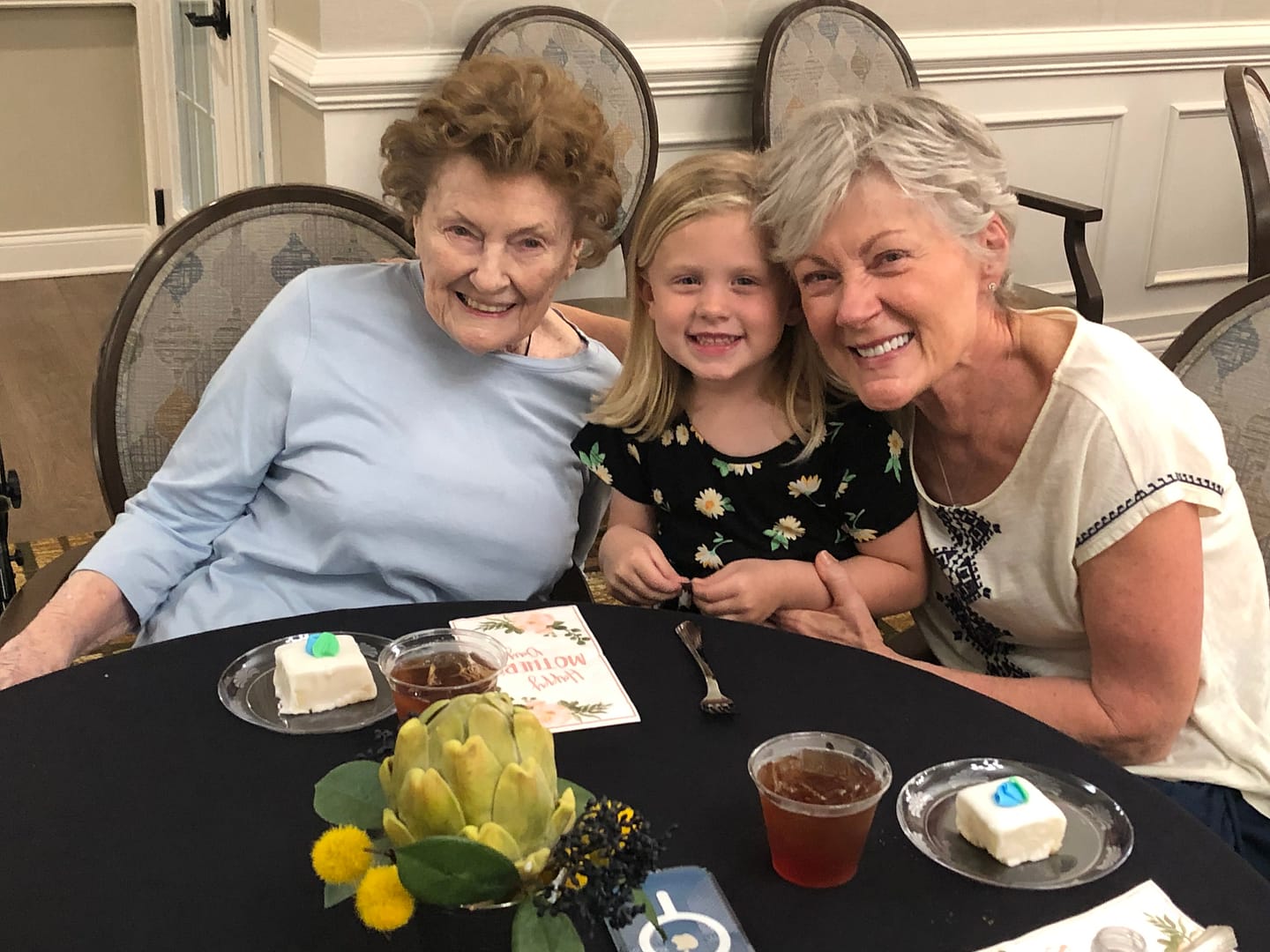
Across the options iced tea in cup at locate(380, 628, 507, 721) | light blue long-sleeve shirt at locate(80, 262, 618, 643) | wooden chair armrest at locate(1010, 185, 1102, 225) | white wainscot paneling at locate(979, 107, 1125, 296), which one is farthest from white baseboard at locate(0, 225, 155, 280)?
iced tea in cup at locate(380, 628, 507, 721)

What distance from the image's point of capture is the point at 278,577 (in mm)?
1618

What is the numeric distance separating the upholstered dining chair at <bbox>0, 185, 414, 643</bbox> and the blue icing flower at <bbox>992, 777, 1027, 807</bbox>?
1.21 metres

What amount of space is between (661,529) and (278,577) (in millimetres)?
488

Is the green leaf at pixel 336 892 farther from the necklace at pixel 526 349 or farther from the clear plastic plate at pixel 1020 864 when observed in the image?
the necklace at pixel 526 349

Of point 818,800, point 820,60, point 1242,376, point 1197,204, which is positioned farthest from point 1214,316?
point 1197,204

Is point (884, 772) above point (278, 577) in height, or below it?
above

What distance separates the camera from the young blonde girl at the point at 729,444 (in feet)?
5.11

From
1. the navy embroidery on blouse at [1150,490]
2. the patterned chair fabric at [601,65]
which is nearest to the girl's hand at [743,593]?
the navy embroidery on blouse at [1150,490]

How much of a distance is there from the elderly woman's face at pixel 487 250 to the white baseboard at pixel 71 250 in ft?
13.3

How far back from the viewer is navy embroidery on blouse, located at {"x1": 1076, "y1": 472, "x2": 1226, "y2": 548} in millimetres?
1343

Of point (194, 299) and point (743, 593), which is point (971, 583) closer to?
point (743, 593)

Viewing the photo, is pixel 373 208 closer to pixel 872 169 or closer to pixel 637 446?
pixel 637 446

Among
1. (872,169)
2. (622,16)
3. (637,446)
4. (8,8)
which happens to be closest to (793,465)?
(637,446)

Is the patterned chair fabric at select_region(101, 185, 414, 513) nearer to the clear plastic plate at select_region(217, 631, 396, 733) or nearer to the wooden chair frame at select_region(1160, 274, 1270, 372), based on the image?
the clear plastic plate at select_region(217, 631, 396, 733)
